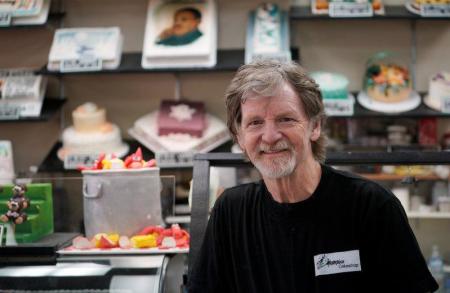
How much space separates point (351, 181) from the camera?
1676mm

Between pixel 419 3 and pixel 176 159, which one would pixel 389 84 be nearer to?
pixel 419 3

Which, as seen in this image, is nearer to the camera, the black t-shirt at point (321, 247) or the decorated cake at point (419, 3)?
the black t-shirt at point (321, 247)

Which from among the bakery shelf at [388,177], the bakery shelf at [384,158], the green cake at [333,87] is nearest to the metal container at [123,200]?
the bakery shelf at [384,158]

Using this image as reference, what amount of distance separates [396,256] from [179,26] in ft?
8.59

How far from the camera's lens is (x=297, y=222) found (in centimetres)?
165

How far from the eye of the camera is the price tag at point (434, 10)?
358 cm

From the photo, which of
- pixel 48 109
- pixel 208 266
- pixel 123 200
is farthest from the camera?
pixel 48 109

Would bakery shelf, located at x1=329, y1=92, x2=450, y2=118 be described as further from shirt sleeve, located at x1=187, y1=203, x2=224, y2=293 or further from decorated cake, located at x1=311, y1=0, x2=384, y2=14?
shirt sleeve, located at x1=187, y1=203, x2=224, y2=293

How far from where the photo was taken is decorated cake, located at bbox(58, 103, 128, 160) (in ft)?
12.2

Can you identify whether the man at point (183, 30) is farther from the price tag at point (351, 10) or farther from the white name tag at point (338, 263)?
the white name tag at point (338, 263)

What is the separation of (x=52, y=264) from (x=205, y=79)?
2.37 m

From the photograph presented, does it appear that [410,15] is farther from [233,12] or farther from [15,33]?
[15,33]

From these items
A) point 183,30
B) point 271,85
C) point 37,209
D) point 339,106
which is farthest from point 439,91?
point 37,209

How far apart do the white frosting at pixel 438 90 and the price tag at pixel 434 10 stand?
37 cm
